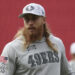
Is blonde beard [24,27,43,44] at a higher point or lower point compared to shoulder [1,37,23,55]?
higher

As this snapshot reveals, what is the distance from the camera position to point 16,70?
3789 mm

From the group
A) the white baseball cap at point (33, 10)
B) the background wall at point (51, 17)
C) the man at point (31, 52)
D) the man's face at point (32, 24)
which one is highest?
the background wall at point (51, 17)

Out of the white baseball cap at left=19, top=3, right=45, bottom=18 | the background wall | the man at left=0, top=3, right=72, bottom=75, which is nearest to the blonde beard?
the man at left=0, top=3, right=72, bottom=75

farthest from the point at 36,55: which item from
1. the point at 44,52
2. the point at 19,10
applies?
the point at 19,10

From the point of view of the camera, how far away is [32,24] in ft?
12.2

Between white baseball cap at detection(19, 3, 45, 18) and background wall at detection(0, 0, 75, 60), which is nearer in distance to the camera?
white baseball cap at detection(19, 3, 45, 18)

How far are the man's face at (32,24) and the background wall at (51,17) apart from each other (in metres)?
5.22

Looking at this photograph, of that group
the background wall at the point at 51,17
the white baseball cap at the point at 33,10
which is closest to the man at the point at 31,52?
the white baseball cap at the point at 33,10

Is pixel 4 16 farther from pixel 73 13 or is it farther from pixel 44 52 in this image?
pixel 44 52

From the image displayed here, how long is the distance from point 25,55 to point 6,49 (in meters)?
0.16

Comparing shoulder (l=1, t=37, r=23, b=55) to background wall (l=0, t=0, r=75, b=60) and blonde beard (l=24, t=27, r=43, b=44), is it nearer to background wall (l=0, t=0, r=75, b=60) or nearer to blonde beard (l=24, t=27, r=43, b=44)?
blonde beard (l=24, t=27, r=43, b=44)

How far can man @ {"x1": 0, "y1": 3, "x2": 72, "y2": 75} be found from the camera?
12.2 ft

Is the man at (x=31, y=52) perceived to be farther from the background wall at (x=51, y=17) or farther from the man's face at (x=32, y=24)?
the background wall at (x=51, y=17)

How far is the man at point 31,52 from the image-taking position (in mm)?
3714
